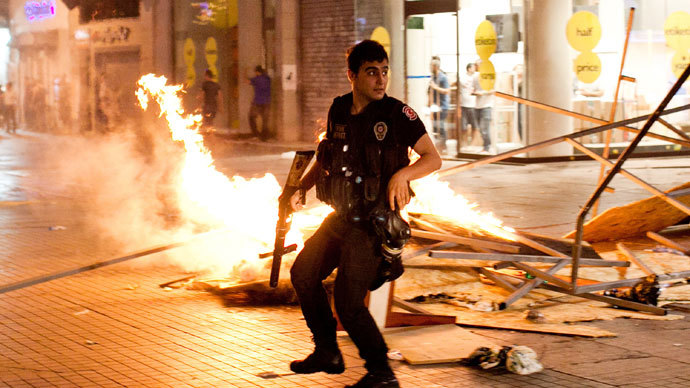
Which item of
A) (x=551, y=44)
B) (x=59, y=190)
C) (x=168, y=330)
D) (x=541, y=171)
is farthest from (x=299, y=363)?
(x=551, y=44)

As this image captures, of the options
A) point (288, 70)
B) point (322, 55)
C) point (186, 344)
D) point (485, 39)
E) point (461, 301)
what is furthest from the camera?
point (288, 70)

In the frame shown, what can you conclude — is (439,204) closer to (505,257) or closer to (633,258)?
(633,258)

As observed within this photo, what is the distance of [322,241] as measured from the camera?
14.8 ft

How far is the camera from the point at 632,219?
28.2ft

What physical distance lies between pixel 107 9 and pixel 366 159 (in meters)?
29.0

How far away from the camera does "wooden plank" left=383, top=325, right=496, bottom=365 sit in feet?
16.7

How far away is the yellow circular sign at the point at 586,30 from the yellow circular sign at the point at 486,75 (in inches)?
62.6

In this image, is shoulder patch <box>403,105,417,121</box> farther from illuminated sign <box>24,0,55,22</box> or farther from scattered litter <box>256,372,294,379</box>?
illuminated sign <box>24,0,55,22</box>

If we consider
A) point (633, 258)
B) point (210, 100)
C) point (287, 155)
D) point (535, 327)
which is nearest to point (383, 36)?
point (287, 155)

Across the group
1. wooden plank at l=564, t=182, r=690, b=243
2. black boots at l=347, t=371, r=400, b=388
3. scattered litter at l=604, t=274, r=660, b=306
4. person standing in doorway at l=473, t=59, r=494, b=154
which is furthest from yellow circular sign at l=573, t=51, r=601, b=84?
black boots at l=347, t=371, r=400, b=388

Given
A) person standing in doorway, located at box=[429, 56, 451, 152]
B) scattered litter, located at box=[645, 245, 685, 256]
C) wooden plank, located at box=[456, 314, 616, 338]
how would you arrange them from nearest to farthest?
wooden plank, located at box=[456, 314, 616, 338]
scattered litter, located at box=[645, 245, 685, 256]
person standing in doorway, located at box=[429, 56, 451, 152]

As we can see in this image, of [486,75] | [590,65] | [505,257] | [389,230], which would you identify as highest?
[590,65]

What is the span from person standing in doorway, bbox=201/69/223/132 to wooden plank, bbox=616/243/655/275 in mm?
18083

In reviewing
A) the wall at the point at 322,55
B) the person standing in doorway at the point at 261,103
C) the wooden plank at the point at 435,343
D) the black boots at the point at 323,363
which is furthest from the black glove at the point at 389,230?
the person standing in doorway at the point at 261,103
